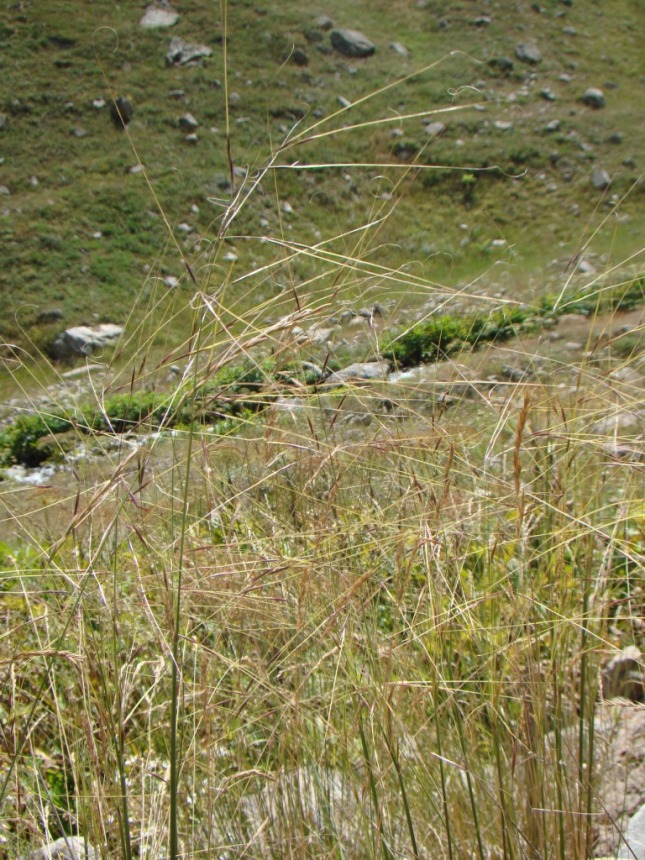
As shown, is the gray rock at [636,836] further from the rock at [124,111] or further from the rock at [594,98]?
the rock at [594,98]

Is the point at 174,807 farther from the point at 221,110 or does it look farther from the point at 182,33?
the point at 182,33

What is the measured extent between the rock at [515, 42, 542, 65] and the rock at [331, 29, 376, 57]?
265 cm

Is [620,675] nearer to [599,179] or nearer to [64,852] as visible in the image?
[64,852]

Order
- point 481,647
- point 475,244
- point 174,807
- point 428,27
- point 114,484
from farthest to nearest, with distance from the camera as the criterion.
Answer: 1. point 428,27
2. point 475,244
3. point 481,647
4. point 114,484
5. point 174,807

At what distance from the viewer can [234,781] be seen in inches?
60.7

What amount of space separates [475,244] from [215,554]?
1099cm

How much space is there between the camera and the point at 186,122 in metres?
14.4

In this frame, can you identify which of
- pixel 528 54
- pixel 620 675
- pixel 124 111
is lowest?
pixel 124 111

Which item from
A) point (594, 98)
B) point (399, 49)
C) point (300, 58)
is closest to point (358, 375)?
point (594, 98)

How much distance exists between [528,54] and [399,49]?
2.35m

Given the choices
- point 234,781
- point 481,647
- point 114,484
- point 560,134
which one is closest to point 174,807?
point 234,781

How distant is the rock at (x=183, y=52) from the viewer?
1540 cm

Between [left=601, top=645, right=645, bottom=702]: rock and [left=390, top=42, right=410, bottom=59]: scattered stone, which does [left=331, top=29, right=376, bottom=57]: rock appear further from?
[left=601, top=645, right=645, bottom=702]: rock

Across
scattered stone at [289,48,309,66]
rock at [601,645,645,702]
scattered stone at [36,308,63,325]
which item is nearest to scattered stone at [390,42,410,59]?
scattered stone at [289,48,309,66]
